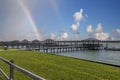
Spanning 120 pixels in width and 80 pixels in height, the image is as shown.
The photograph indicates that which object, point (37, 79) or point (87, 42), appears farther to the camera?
point (87, 42)

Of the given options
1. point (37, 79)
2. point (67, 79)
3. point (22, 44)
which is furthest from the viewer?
point (22, 44)

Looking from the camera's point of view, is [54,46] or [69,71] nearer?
[69,71]

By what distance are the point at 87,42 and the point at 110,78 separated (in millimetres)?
147027

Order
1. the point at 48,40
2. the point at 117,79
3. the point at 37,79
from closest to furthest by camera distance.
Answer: the point at 37,79
the point at 117,79
the point at 48,40

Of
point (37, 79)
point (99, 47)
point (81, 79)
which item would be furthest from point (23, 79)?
point (99, 47)

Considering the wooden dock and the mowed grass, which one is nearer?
the mowed grass

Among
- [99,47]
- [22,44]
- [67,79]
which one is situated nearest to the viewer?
[67,79]

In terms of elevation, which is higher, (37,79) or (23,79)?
(37,79)

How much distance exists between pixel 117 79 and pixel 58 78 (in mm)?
3496

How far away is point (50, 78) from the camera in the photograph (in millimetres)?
10664

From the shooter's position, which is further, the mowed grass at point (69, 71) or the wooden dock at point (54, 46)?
the wooden dock at point (54, 46)

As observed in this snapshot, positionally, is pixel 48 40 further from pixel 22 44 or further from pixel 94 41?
pixel 94 41

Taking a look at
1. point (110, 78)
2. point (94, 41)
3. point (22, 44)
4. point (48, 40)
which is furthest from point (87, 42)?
point (110, 78)

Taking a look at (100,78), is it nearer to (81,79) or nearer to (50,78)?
(81,79)
